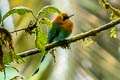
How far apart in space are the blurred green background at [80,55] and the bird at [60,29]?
6 cm

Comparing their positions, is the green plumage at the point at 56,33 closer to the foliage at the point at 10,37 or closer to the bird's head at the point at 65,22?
the bird's head at the point at 65,22

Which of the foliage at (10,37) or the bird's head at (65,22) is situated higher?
the foliage at (10,37)

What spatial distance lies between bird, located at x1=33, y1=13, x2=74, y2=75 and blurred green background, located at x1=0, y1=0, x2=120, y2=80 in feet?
0.18

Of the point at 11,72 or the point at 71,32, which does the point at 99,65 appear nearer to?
the point at 71,32

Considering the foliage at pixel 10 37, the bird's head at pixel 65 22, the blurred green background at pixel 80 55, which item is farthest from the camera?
the bird's head at pixel 65 22

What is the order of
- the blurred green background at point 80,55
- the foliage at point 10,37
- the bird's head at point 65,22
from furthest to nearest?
the bird's head at point 65,22 < the blurred green background at point 80,55 < the foliage at point 10,37

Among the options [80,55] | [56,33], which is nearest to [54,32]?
[56,33]

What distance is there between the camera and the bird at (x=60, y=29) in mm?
1794

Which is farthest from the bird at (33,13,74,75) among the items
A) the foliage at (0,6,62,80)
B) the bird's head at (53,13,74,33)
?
the foliage at (0,6,62,80)

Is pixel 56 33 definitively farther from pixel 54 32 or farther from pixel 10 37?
pixel 10 37

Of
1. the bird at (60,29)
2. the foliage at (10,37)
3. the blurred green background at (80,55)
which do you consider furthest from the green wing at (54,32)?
the foliage at (10,37)

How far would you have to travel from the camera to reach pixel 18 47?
1615mm

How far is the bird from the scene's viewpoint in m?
1.79

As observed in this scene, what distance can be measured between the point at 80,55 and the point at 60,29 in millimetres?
339
